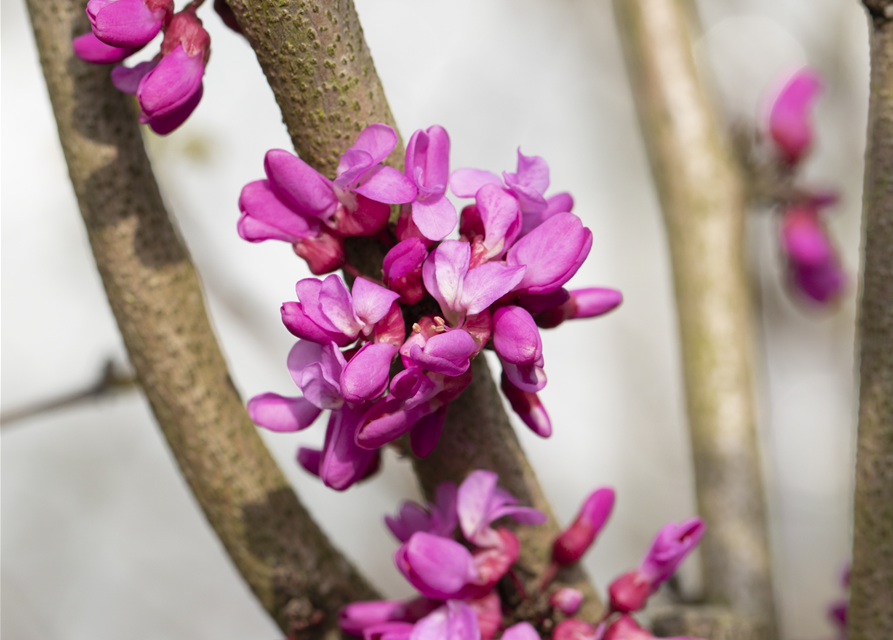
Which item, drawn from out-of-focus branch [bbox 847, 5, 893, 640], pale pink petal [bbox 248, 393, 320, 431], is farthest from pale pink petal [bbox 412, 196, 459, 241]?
out-of-focus branch [bbox 847, 5, 893, 640]

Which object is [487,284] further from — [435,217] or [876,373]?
[876,373]

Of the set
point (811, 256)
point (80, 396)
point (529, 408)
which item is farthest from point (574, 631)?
point (811, 256)

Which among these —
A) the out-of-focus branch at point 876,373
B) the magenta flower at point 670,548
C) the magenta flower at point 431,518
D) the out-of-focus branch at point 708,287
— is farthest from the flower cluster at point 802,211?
the magenta flower at point 431,518

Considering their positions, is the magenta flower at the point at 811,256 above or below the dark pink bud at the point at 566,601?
above

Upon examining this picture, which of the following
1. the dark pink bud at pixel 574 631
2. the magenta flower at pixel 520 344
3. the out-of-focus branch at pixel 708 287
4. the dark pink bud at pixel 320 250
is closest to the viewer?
the magenta flower at pixel 520 344

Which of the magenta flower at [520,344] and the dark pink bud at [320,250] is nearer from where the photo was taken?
the magenta flower at [520,344]

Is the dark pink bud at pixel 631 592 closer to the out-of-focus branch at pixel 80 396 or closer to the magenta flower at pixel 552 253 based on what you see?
the magenta flower at pixel 552 253

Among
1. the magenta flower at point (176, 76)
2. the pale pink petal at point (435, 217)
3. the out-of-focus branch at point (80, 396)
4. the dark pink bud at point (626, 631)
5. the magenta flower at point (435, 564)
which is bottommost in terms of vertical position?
the dark pink bud at point (626, 631)

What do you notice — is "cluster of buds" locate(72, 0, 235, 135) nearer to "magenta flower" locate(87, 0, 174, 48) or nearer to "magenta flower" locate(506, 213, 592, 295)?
"magenta flower" locate(87, 0, 174, 48)

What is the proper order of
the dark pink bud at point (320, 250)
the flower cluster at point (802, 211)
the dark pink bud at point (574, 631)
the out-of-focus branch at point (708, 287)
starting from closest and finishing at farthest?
the dark pink bud at point (320, 250), the dark pink bud at point (574, 631), the out-of-focus branch at point (708, 287), the flower cluster at point (802, 211)
